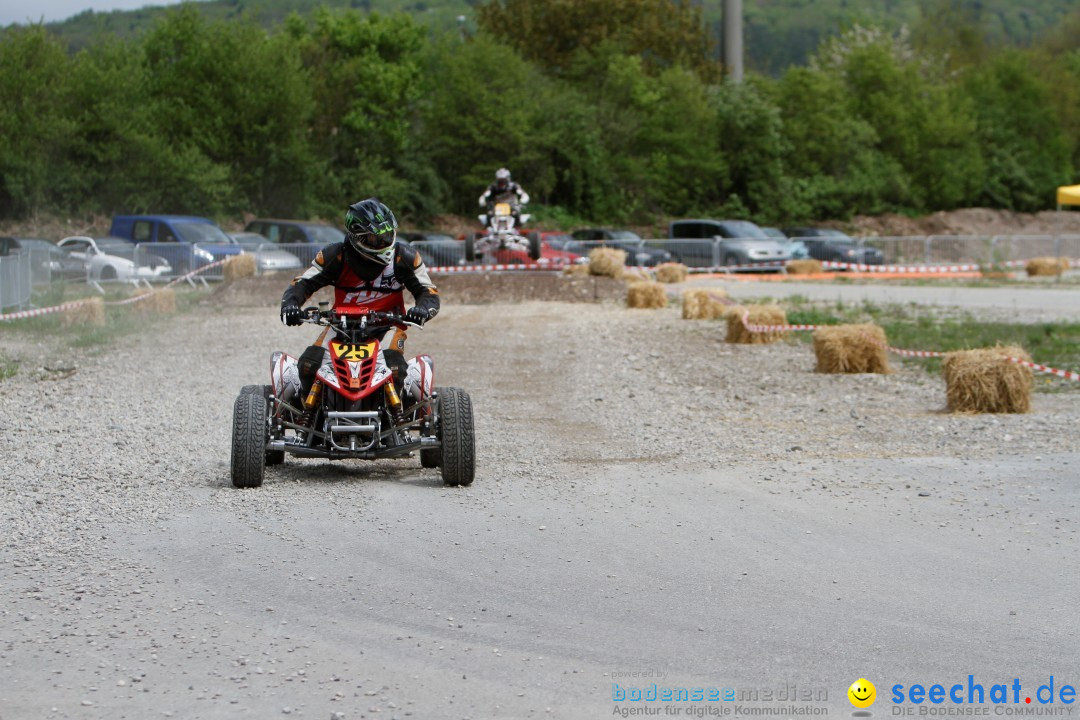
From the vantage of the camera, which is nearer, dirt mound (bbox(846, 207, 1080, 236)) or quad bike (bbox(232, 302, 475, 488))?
quad bike (bbox(232, 302, 475, 488))

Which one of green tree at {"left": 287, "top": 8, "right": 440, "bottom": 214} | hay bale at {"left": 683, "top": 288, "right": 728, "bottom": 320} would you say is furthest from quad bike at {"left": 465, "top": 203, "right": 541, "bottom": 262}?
green tree at {"left": 287, "top": 8, "right": 440, "bottom": 214}

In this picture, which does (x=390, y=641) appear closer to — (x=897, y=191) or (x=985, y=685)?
(x=985, y=685)

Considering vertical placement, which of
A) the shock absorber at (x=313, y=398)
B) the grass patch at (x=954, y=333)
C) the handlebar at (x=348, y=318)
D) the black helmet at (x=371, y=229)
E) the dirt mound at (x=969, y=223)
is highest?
the dirt mound at (x=969, y=223)

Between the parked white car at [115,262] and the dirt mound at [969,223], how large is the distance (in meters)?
36.4

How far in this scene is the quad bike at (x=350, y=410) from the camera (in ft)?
26.8

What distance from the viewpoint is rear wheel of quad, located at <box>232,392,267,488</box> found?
8008mm

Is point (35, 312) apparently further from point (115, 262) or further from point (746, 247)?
point (746, 247)

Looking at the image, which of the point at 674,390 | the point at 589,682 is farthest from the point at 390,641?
the point at 674,390

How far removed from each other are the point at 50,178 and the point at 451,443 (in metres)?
39.9

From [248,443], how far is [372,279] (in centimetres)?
150

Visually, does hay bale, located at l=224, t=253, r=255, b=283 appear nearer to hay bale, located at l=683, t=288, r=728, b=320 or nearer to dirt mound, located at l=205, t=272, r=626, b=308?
dirt mound, located at l=205, t=272, r=626, b=308

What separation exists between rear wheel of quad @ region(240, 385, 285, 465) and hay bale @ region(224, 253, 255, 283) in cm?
1924

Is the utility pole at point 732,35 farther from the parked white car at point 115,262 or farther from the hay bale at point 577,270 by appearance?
the parked white car at point 115,262

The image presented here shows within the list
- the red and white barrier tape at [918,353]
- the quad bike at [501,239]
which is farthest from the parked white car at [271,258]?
the red and white barrier tape at [918,353]
